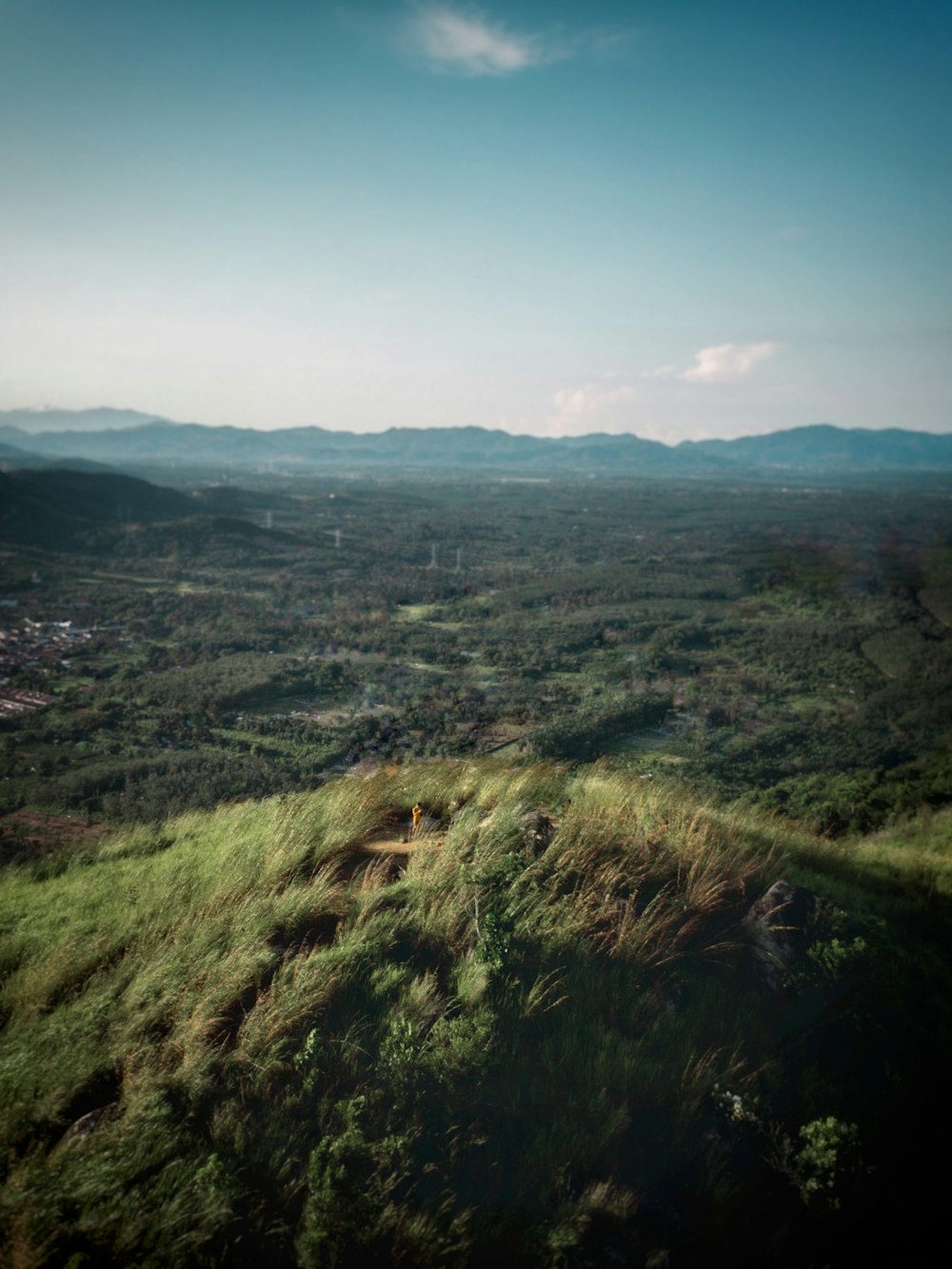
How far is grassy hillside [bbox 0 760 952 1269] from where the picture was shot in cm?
270

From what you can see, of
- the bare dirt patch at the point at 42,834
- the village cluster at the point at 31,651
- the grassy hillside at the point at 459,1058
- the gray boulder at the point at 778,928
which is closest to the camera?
the grassy hillside at the point at 459,1058

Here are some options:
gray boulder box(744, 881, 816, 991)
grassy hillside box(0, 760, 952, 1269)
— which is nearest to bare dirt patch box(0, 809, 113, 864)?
grassy hillside box(0, 760, 952, 1269)

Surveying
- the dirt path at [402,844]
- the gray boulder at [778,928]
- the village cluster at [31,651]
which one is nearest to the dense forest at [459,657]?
the village cluster at [31,651]

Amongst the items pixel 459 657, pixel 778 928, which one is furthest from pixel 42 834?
pixel 459 657

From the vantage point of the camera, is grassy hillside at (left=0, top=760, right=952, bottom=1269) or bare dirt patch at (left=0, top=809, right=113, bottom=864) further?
bare dirt patch at (left=0, top=809, right=113, bottom=864)

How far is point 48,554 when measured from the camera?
42312 mm

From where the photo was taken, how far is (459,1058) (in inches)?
130

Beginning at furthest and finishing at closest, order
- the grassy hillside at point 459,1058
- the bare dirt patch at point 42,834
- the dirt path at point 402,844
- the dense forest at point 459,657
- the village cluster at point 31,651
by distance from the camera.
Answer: the village cluster at point 31,651
the dense forest at point 459,657
the bare dirt patch at point 42,834
the dirt path at point 402,844
the grassy hillside at point 459,1058

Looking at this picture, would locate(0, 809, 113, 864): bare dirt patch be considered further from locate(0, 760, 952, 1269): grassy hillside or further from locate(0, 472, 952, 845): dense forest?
locate(0, 760, 952, 1269): grassy hillside

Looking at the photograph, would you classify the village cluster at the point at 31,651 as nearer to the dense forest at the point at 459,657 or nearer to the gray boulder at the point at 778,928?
the dense forest at the point at 459,657

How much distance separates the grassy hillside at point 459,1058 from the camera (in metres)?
2.70

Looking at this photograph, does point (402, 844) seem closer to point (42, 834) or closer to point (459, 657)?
point (42, 834)

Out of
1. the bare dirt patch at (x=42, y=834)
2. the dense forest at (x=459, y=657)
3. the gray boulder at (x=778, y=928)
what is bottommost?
the dense forest at (x=459, y=657)

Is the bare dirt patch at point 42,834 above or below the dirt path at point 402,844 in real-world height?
below
